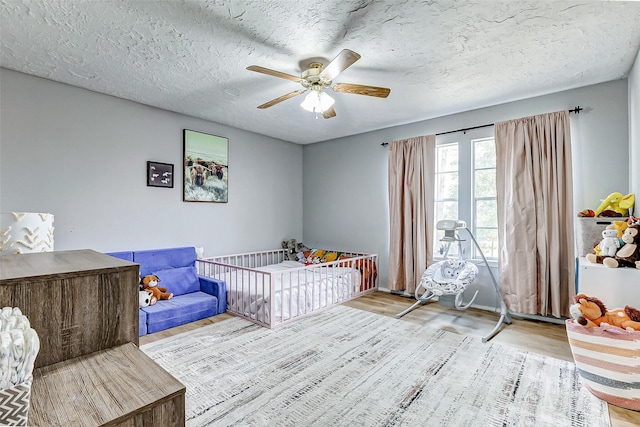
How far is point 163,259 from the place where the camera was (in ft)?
12.3

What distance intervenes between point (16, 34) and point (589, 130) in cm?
513

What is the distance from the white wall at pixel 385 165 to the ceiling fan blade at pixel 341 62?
5.06 feet

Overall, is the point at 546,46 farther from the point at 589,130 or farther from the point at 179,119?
the point at 179,119

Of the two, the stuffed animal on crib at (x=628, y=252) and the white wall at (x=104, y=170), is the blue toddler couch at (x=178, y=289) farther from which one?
the stuffed animal on crib at (x=628, y=252)

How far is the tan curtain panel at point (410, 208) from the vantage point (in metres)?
4.20

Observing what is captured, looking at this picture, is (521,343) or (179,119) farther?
(179,119)

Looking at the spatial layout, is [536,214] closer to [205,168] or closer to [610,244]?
[610,244]

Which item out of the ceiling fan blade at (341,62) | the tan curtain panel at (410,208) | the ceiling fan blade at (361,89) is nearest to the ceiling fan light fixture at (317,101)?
the ceiling fan blade at (361,89)

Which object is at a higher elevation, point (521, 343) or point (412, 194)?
point (412, 194)

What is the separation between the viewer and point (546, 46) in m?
2.43

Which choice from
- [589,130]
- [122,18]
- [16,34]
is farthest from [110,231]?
[589,130]

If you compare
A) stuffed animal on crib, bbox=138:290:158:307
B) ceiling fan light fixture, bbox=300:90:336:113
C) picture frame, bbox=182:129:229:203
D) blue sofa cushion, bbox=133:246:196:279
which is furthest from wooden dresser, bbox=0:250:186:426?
picture frame, bbox=182:129:229:203

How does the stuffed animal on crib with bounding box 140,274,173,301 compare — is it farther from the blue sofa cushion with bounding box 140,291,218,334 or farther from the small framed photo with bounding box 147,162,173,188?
the small framed photo with bounding box 147,162,173,188

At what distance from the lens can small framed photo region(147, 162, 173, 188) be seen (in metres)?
3.77
